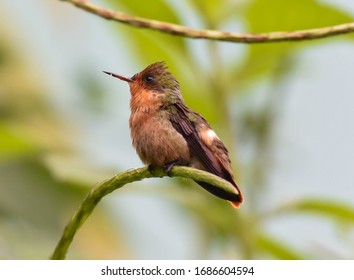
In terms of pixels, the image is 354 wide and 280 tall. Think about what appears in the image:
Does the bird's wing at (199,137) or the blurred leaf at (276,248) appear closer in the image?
the bird's wing at (199,137)

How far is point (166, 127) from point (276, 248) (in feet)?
4.12

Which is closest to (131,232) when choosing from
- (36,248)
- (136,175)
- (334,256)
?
(36,248)

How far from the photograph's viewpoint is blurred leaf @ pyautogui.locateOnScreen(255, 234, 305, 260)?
118 inches

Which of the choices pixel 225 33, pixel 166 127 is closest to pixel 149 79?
pixel 166 127

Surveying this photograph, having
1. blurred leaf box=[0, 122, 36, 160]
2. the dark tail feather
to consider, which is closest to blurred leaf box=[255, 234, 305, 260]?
blurred leaf box=[0, 122, 36, 160]

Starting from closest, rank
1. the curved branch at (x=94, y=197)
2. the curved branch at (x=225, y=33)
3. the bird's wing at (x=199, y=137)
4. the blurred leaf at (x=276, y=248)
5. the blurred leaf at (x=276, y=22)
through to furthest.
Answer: the curved branch at (x=94, y=197) < the curved branch at (x=225, y=33) < the bird's wing at (x=199, y=137) < the blurred leaf at (x=276, y=22) < the blurred leaf at (x=276, y=248)

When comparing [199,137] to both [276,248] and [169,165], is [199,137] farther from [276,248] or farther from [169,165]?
[276,248]

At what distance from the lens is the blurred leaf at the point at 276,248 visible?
3.00m

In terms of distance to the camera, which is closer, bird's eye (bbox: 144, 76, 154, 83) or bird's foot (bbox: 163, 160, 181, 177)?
bird's foot (bbox: 163, 160, 181, 177)

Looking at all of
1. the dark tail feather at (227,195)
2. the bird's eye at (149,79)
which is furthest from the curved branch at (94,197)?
the bird's eye at (149,79)

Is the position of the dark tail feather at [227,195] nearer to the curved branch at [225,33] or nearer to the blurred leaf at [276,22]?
the curved branch at [225,33]

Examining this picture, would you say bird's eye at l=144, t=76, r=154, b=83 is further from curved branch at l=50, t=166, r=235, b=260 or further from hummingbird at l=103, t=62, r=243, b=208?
curved branch at l=50, t=166, r=235, b=260

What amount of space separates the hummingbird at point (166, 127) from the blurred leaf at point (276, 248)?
113cm

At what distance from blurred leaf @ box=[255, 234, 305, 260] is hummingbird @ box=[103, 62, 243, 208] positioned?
1.13m
